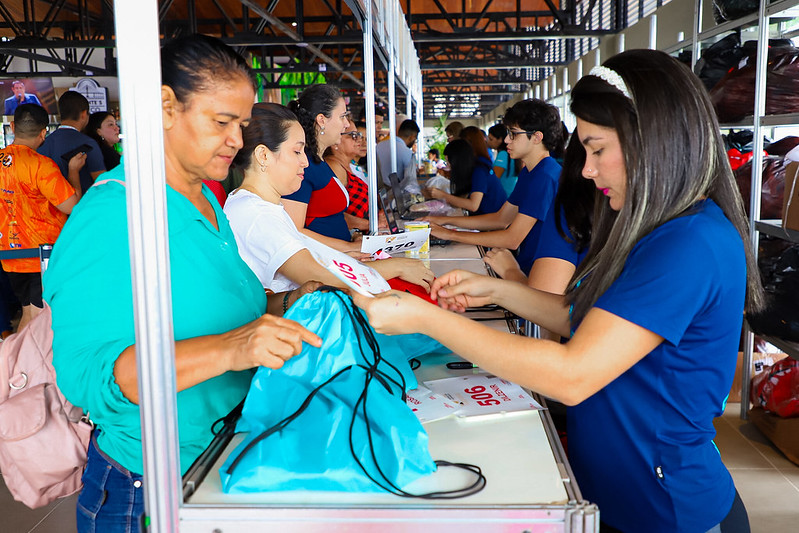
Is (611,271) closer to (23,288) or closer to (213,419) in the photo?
(213,419)

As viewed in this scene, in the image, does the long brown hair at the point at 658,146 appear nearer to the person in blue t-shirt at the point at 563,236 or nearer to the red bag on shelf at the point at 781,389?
the person in blue t-shirt at the point at 563,236

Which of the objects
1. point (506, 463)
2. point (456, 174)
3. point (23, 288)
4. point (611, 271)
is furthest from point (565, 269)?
point (23, 288)

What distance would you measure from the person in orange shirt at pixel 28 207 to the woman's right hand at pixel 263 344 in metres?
4.22

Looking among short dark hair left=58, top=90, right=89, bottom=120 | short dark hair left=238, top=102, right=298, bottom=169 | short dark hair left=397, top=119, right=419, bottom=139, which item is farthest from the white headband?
short dark hair left=397, top=119, right=419, bottom=139

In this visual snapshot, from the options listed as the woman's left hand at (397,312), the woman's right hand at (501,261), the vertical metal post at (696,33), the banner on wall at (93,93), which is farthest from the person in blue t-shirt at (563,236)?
the banner on wall at (93,93)

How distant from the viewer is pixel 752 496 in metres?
3.21

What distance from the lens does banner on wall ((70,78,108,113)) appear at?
13055 millimetres

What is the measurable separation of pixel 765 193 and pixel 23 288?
485 centimetres

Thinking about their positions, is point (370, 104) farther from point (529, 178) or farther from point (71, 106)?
point (71, 106)

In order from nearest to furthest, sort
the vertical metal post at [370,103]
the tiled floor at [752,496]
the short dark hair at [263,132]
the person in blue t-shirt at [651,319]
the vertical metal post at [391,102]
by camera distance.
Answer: the person in blue t-shirt at [651,319]
the short dark hair at [263,132]
the tiled floor at [752,496]
the vertical metal post at [370,103]
the vertical metal post at [391,102]

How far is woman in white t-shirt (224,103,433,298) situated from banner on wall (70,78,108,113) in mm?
12034

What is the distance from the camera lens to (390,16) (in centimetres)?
611

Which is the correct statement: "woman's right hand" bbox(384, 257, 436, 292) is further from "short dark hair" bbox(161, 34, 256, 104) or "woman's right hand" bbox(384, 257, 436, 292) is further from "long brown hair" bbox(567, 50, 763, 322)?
"short dark hair" bbox(161, 34, 256, 104)

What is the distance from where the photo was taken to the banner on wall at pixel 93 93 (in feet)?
42.8
